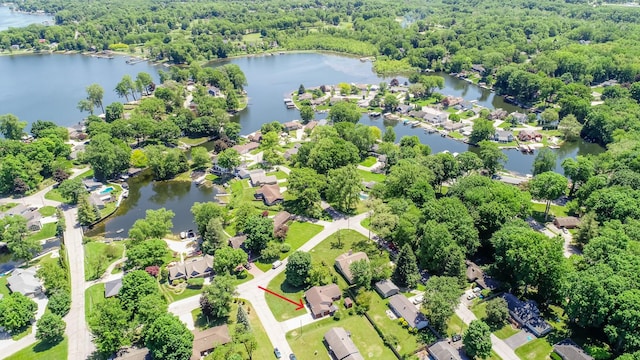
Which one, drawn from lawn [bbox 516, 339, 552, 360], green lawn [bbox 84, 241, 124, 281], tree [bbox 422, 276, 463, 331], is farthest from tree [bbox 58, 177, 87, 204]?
lawn [bbox 516, 339, 552, 360]

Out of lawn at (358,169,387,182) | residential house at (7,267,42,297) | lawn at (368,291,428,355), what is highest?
lawn at (358,169,387,182)

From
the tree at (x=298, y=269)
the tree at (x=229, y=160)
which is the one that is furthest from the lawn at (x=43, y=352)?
the tree at (x=229, y=160)

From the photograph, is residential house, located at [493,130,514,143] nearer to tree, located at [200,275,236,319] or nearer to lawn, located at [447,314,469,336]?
lawn, located at [447,314,469,336]

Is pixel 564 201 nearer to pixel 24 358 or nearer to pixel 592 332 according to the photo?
pixel 592 332

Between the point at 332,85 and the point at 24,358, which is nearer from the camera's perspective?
the point at 24,358

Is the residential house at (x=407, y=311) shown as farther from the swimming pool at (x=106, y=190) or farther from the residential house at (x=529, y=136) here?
the residential house at (x=529, y=136)

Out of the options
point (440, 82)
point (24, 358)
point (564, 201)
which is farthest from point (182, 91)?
point (564, 201)

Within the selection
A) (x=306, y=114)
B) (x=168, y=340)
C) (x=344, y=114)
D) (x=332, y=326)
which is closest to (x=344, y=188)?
(x=332, y=326)
